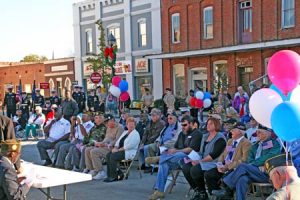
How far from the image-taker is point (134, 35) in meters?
33.6

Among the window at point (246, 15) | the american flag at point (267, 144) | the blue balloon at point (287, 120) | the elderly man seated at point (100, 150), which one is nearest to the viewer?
the blue balloon at point (287, 120)

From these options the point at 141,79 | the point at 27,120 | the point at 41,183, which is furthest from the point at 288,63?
the point at 141,79

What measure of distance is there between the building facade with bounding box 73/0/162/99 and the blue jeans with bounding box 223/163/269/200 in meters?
24.5

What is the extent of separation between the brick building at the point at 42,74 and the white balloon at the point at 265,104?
34.3 meters

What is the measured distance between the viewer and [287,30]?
2427cm

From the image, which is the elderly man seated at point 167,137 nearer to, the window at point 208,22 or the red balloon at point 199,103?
the red balloon at point 199,103

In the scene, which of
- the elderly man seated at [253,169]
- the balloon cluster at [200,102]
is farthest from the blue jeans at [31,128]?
the elderly man seated at [253,169]

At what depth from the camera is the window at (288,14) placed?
2408 cm

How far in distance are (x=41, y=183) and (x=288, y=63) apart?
11.0 feet

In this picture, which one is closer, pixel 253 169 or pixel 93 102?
pixel 253 169

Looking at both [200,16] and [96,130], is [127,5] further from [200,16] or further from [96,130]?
[96,130]

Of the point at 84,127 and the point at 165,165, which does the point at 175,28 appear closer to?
the point at 84,127

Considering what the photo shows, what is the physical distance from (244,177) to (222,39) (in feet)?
68.7

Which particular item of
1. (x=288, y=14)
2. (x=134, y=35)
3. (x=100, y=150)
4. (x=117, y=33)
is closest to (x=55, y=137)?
(x=100, y=150)
